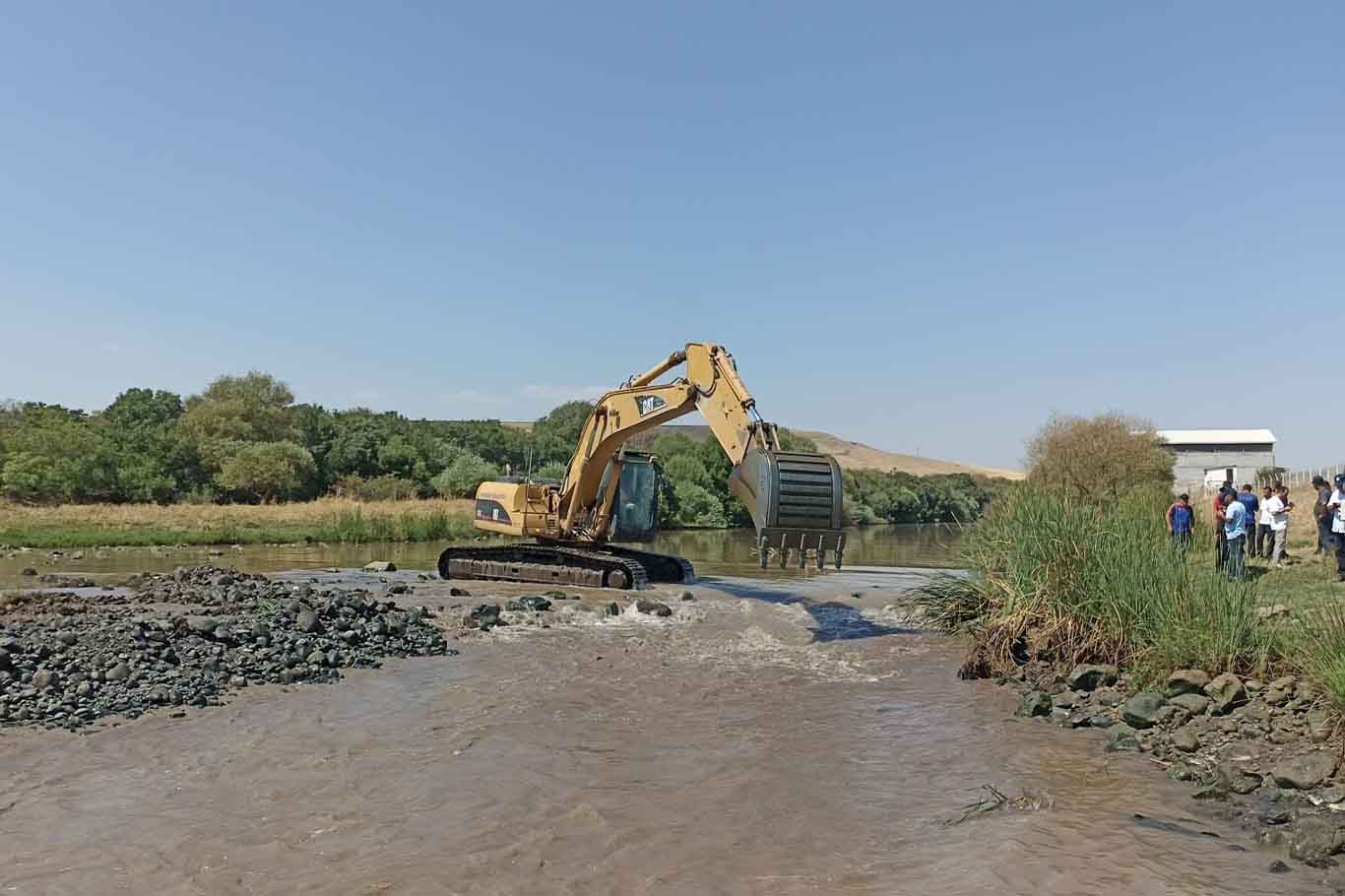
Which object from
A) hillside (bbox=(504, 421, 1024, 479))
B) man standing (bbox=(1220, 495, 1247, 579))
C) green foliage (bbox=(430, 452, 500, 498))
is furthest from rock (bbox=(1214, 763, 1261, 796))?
hillside (bbox=(504, 421, 1024, 479))

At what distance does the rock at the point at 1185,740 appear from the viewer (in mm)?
8094

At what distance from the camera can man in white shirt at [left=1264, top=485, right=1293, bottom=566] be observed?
17344 mm

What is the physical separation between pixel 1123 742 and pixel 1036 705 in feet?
4.53

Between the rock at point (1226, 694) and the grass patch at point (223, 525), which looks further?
the grass patch at point (223, 525)

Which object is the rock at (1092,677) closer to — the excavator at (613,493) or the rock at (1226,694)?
the rock at (1226,694)

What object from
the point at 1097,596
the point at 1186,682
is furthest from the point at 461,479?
the point at 1186,682

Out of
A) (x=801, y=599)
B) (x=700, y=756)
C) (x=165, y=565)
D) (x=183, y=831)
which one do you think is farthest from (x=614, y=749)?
(x=165, y=565)

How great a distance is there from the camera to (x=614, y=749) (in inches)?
349

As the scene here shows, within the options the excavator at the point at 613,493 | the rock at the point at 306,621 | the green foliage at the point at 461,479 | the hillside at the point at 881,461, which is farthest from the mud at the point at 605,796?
the hillside at the point at 881,461

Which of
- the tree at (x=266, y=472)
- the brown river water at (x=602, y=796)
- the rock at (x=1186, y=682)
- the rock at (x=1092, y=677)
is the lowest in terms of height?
the brown river water at (x=602, y=796)

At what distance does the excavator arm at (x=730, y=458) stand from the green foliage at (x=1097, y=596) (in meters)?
2.14

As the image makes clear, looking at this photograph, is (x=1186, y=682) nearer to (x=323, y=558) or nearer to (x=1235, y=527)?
(x=1235, y=527)

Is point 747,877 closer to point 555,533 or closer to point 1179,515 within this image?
point 1179,515

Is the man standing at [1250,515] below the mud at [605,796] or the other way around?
the other way around
